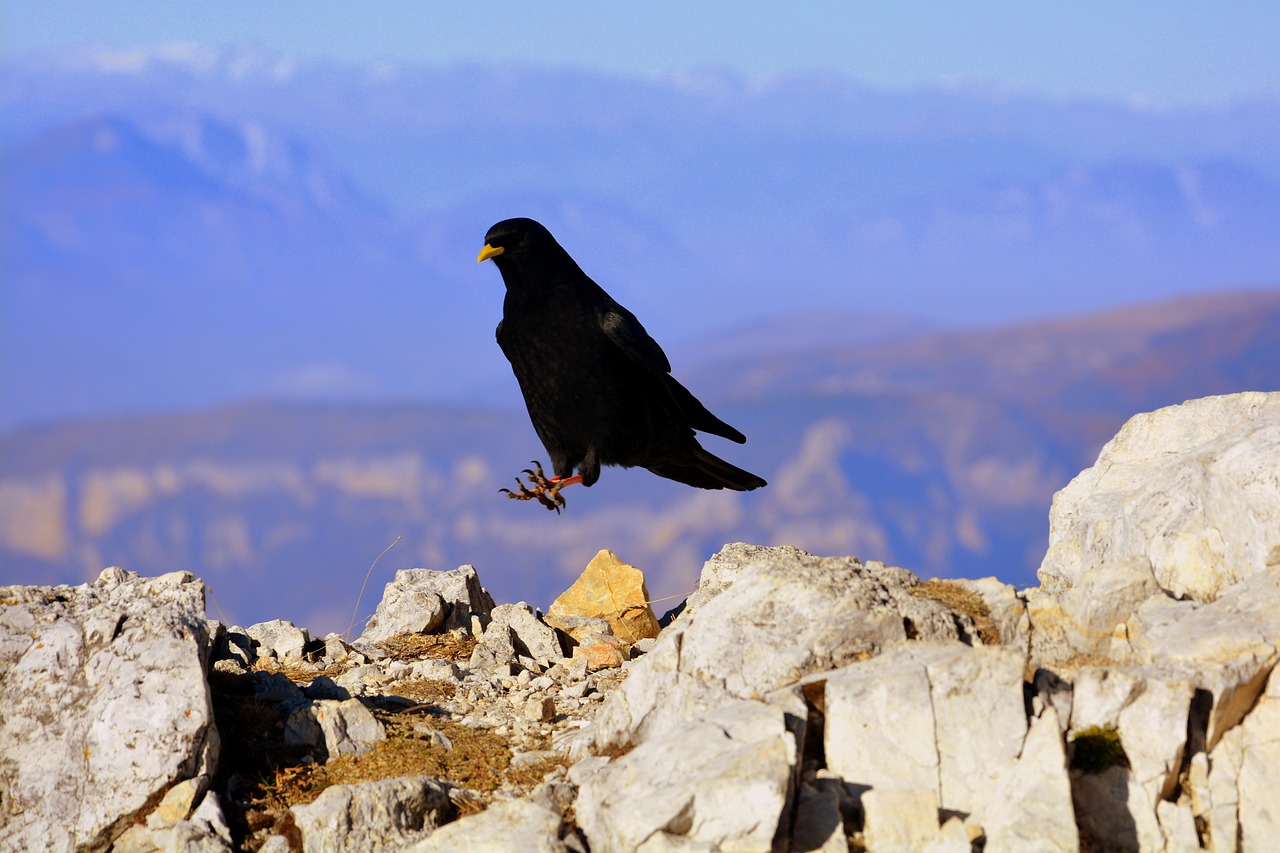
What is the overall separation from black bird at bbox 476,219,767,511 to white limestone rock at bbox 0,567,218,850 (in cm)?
433

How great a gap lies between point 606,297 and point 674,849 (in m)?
6.87

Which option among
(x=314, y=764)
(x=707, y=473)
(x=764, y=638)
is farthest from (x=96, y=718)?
(x=707, y=473)

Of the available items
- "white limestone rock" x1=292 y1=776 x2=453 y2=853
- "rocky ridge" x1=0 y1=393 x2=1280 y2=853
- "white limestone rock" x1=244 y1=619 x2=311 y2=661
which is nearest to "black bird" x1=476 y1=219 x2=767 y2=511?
"white limestone rock" x1=244 y1=619 x2=311 y2=661

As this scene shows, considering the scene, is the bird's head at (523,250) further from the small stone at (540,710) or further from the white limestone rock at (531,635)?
the small stone at (540,710)

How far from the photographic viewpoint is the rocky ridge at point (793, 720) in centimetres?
603

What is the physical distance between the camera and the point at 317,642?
11.0m

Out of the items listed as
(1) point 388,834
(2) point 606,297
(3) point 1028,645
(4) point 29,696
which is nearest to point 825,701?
(3) point 1028,645

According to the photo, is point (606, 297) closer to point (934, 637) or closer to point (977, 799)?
point (934, 637)

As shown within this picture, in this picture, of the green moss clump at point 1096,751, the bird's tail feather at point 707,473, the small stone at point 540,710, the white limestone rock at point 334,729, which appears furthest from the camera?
the bird's tail feather at point 707,473

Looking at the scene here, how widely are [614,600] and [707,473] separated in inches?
76.2

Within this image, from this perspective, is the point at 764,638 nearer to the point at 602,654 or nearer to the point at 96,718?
the point at 602,654

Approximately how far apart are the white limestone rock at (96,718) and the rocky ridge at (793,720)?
0.05ft

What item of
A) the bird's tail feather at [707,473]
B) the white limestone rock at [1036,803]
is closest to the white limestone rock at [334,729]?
the white limestone rock at [1036,803]

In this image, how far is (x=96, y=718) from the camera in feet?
23.9
